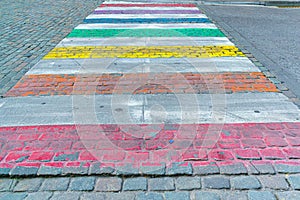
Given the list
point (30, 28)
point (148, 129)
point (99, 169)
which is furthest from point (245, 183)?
point (30, 28)

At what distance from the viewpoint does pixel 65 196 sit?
2.56m

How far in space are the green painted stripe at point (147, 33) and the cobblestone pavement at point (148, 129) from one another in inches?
55.0

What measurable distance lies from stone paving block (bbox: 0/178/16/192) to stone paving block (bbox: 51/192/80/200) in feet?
1.57

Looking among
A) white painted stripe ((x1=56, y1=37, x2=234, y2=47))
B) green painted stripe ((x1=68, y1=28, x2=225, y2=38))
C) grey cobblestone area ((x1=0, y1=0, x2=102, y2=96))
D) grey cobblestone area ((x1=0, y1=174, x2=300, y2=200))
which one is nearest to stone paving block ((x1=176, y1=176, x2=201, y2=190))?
grey cobblestone area ((x1=0, y1=174, x2=300, y2=200))

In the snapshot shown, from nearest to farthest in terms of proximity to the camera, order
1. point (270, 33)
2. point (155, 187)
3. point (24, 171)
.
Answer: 1. point (155, 187)
2. point (24, 171)
3. point (270, 33)

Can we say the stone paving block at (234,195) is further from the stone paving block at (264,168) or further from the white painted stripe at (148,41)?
the white painted stripe at (148,41)

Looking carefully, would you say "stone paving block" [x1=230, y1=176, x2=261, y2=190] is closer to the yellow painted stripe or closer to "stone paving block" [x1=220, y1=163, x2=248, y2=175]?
"stone paving block" [x1=220, y1=163, x2=248, y2=175]

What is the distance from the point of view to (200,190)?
2.63m

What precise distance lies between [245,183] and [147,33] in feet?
18.1

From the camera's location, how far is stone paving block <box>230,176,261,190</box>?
2661 mm

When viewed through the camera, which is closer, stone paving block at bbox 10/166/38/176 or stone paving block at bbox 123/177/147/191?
stone paving block at bbox 123/177/147/191

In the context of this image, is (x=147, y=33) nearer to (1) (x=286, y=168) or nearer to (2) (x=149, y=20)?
(2) (x=149, y=20)

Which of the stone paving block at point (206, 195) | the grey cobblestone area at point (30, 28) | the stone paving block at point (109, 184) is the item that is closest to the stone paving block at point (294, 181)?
the stone paving block at point (206, 195)

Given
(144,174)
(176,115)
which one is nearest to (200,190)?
(144,174)
